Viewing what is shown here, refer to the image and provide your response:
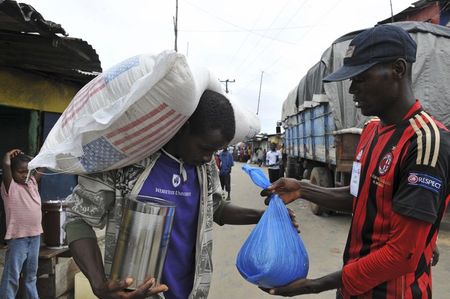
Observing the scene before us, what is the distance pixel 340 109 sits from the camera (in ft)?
23.9

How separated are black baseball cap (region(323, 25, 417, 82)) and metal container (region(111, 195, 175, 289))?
3.13 feet

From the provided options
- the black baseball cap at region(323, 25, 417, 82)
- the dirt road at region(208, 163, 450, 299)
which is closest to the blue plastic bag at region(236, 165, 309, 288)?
the black baseball cap at region(323, 25, 417, 82)

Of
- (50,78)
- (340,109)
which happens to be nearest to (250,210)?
(50,78)

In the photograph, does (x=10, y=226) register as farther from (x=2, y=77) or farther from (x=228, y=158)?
(x=228, y=158)

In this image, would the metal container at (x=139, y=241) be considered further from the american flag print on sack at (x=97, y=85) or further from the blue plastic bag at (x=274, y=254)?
the blue plastic bag at (x=274, y=254)

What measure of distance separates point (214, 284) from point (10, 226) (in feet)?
7.50

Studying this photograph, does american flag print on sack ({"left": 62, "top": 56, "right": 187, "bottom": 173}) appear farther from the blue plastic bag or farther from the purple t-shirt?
the blue plastic bag

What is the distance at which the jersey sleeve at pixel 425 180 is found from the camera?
1326mm

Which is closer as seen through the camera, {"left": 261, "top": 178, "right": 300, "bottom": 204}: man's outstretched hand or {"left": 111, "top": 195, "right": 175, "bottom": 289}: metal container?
{"left": 111, "top": 195, "right": 175, "bottom": 289}: metal container

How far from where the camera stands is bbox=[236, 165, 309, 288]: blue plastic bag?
5.24 feet

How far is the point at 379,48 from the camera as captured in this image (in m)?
1.52

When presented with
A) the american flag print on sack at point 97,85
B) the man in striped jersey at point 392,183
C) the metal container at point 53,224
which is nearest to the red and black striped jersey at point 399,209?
the man in striped jersey at point 392,183

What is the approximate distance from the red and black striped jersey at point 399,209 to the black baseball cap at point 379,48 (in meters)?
0.23

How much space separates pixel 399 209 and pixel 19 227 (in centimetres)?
333
